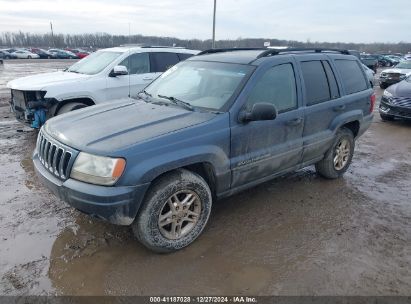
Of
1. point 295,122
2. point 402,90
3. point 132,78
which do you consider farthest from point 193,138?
point 402,90

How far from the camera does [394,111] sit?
9.30 m

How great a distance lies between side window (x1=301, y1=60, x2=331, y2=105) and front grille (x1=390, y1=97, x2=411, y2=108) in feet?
18.3

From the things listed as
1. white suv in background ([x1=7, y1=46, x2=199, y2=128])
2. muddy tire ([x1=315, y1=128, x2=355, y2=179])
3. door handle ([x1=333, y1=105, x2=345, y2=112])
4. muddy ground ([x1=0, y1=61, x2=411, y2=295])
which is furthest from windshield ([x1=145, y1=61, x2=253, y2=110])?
white suv in background ([x1=7, y1=46, x2=199, y2=128])

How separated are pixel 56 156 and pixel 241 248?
196 cm

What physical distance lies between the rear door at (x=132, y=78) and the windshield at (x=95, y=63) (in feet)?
1.05

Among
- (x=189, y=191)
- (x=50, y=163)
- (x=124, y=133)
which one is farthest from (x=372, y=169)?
(x=50, y=163)

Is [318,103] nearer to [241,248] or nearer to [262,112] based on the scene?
[262,112]

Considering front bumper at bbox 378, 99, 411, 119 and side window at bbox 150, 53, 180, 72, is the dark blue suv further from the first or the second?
front bumper at bbox 378, 99, 411, 119

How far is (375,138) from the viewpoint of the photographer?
8.02 meters

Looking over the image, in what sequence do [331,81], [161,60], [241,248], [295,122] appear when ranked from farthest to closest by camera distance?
[161,60] → [331,81] → [295,122] → [241,248]

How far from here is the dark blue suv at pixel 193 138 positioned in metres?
2.96

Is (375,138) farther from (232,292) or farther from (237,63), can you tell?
(232,292)

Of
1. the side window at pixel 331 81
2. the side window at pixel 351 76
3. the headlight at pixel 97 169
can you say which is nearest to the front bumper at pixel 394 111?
the side window at pixel 351 76

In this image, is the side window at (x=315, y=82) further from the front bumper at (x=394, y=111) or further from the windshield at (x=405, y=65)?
the windshield at (x=405, y=65)
